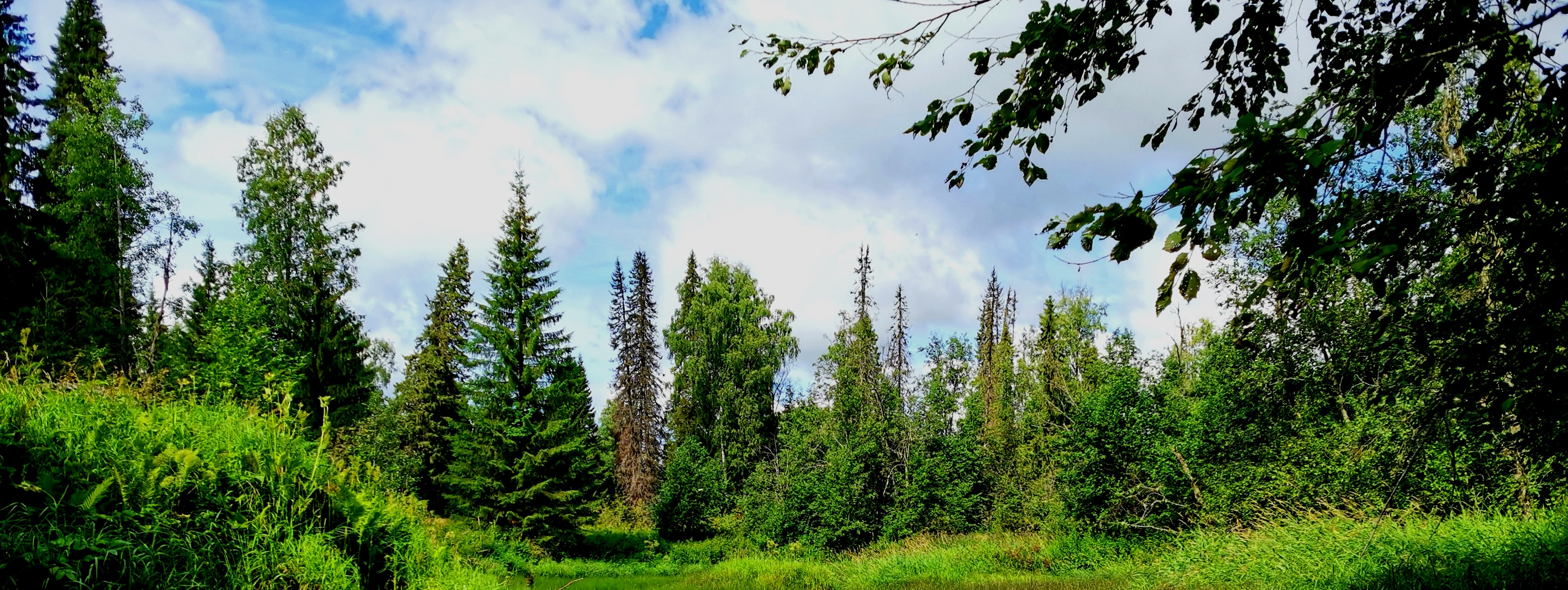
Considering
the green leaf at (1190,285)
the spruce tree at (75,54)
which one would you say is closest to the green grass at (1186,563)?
Answer: the green leaf at (1190,285)

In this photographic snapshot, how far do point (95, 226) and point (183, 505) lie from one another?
22547mm

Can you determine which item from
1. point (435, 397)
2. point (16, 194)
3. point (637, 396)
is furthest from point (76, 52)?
point (637, 396)

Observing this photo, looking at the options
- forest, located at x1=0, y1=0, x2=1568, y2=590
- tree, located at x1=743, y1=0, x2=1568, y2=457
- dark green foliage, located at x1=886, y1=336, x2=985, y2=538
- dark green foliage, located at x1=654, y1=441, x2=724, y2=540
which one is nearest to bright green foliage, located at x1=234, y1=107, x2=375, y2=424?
forest, located at x1=0, y1=0, x2=1568, y2=590

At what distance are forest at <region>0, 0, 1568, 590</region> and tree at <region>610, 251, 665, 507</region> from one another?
182mm

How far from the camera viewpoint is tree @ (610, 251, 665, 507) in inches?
1426

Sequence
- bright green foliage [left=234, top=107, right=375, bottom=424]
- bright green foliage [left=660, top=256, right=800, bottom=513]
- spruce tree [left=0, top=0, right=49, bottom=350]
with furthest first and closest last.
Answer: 1. bright green foliage [left=660, top=256, right=800, bottom=513]
2. bright green foliage [left=234, top=107, right=375, bottom=424]
3. spruce tree [left=0, top=0, right=49, bottom=350]

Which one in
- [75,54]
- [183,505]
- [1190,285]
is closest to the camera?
[1190,285]

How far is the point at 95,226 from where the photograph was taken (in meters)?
20.2

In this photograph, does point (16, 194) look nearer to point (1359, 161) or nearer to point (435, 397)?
point (435, 397)

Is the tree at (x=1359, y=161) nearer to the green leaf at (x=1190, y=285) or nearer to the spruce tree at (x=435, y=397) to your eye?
the green leaf at (x=1190, y=285)

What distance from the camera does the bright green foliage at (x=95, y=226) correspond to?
63.4ft

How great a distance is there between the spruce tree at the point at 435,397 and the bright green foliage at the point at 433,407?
2 centimetres

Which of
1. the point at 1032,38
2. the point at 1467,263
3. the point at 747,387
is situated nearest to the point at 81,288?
the point at 747,387

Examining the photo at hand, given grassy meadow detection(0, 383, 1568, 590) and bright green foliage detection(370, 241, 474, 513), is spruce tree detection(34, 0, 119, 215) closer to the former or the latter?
bright green foliage detection(370, 241, 474, 513)
